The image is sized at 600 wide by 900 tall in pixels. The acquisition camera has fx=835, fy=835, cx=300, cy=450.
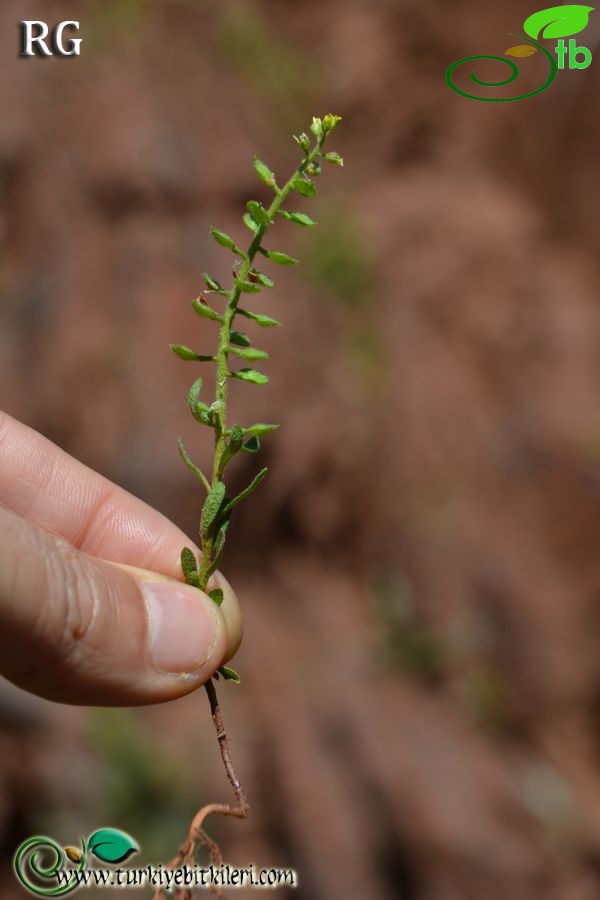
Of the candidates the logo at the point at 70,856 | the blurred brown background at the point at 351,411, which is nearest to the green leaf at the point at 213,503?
the logo at the point at 70,856

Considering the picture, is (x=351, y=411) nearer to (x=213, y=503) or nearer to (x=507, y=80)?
(x=507, y=80)

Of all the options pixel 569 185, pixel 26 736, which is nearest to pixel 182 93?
pixel 569 185

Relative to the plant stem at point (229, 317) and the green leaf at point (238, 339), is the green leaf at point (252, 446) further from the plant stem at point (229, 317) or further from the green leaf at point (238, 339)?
the green leaf at point (238, 339)

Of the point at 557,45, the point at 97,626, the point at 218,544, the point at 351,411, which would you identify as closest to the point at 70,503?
the point at 97,626

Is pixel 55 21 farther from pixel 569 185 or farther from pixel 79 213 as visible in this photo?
pixel 569 185

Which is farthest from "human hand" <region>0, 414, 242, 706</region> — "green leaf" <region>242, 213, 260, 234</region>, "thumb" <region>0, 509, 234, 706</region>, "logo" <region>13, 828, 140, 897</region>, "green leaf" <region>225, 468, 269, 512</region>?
"green leaf" <region>242, 213, 260, 234</region>

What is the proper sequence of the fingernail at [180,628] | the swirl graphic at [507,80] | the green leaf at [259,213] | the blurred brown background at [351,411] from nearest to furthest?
the green leaf at [259,213] < the fingernail at [180,628] < the swirl graphic at [507,80] < the blurred brown background at [351,411]
